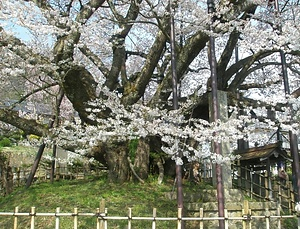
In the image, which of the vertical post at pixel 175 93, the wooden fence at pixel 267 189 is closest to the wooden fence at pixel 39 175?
the wooden fence at pixel 267 189

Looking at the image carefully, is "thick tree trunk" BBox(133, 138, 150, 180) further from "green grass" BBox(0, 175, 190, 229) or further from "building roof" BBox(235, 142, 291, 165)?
"building roof" BBox(235, 142, 291, 165)

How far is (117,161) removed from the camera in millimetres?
9062

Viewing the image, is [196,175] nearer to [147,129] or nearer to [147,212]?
[147,212]

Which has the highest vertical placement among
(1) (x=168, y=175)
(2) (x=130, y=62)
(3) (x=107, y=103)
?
(2) (x=130, y=62)

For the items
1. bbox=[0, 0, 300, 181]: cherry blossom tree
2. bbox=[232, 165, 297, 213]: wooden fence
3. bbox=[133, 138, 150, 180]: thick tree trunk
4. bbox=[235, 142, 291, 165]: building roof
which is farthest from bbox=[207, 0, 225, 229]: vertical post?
bbox=[235, 142, 291, 165]: building roof

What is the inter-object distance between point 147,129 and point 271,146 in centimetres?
633

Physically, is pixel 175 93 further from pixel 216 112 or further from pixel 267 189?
pixel 267 189

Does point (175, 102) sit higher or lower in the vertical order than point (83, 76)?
lower

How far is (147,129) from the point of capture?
7254mm

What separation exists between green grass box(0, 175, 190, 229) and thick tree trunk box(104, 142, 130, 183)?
242mm

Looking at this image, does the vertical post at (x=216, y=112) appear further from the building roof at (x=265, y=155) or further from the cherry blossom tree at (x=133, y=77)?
the building roof at (x=265, y=155)

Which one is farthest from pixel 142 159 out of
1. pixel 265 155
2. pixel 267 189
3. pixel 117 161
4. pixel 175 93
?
pixel 265 155

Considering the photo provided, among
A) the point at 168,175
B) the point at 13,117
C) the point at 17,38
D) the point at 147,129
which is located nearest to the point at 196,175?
the point at 168,175

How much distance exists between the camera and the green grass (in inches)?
288
